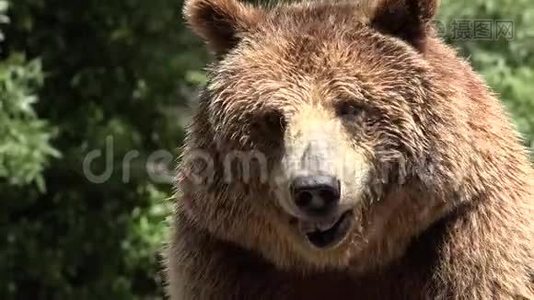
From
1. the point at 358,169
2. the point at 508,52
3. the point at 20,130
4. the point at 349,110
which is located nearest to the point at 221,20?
the point at 349,110

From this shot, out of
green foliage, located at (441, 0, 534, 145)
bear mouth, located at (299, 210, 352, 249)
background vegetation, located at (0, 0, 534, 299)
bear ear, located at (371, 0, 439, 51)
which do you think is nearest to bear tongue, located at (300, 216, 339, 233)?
bear mouth, located at (299, 210, 352, 249)

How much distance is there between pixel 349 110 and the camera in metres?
3.65

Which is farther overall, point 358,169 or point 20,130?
point 20,130

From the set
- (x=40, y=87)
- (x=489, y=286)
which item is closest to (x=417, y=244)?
(x=489, y=286)

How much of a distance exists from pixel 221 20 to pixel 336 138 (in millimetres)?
541

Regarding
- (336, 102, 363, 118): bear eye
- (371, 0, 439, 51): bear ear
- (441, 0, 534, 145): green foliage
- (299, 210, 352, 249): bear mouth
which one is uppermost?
(371, 0, 439, 51): bear ear

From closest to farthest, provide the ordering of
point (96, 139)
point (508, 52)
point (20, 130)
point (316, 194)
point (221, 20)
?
1. point (316, 194)
2. point (221, 20)
3. point (20, 130)
4. point (508, 52)
5. point (96, 139)

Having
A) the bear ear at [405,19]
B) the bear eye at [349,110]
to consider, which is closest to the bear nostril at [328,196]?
the bear eye at [349,110]

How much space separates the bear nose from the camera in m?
3.45

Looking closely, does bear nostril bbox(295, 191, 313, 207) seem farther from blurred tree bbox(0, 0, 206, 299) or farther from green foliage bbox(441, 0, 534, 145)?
blurred tree bbox(0, 0, 206, 299)

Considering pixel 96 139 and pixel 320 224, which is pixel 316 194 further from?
pixel 96 139

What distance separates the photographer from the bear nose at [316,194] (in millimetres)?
3445

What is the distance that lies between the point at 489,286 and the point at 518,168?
0.38m

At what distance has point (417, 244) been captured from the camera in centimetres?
371
